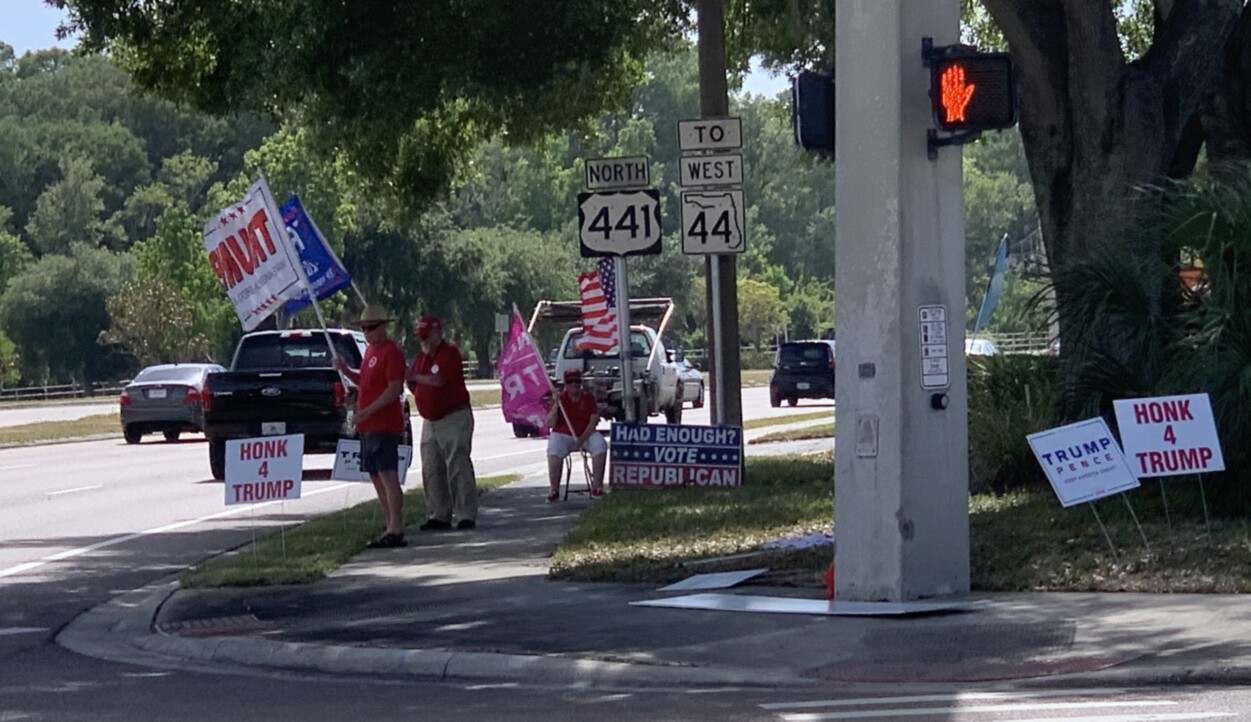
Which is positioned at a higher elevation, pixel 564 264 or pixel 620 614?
pixel 564 264

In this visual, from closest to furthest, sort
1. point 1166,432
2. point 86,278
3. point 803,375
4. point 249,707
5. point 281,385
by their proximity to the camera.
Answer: point 249,707 < point 1166,432 < point 281,385 < point 803,375 < point 86,278

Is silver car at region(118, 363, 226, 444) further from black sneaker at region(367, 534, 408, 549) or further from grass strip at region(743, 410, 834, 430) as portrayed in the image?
black sneaker at region(367, 534, 408, 549)

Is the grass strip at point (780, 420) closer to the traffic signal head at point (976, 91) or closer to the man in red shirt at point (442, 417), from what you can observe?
the man in red shirt at point (442, 417)

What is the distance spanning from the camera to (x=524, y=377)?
2288 cm

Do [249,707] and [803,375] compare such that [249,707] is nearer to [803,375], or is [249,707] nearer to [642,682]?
[642,682]

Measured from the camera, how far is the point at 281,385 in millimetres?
25469

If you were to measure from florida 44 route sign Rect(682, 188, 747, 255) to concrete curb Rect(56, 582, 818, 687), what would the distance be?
719 cm

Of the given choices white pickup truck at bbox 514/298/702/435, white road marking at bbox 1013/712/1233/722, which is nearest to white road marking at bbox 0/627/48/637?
white road marking at bbox 1013/712/1233/722

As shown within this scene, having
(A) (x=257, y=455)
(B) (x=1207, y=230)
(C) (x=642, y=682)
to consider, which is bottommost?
(C) (x=642, y=682)

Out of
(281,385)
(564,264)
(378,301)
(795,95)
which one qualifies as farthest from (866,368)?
(564,264)

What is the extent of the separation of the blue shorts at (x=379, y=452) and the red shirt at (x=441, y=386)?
1.11 metres

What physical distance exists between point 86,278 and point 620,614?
272 ft

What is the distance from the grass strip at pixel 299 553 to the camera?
1434cm

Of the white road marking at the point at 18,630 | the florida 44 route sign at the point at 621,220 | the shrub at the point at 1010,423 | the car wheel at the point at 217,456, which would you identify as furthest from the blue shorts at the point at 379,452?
the car wheel at the point at 217,456
